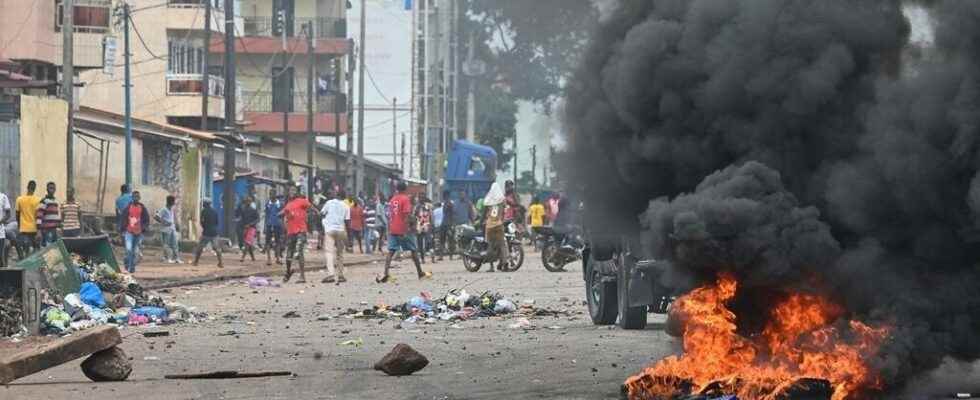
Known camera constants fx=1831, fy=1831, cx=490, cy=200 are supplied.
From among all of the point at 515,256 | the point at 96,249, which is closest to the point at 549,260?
the point at 515,256

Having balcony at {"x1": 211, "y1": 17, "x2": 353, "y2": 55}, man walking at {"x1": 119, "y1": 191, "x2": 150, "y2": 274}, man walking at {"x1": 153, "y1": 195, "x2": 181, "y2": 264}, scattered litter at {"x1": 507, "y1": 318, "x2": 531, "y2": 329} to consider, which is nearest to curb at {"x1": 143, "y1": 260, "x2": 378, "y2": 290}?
man walking at {"x1": 119, "y1": 191, "x2": 150, "y2": 274}

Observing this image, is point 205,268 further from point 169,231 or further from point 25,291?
point 25,291

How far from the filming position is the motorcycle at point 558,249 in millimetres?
33875

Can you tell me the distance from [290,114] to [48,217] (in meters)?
48.9

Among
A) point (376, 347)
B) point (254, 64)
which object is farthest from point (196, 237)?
point (376, 347)

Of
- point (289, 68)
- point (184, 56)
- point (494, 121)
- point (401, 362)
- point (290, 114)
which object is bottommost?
point (401, 362)

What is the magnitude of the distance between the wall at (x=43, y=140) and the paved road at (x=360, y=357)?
17215 millimetres

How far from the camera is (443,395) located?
12.4 m

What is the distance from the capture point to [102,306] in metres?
21.4

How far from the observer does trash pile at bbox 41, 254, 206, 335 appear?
19.4 meters

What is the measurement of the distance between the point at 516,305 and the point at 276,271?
1528 cm

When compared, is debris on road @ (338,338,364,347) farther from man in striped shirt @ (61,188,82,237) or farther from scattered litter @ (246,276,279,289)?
man in striped shirt @ (61,188,82,237)

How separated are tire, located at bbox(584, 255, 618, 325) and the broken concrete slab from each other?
659 cm

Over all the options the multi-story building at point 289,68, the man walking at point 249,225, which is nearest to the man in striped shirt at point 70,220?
the man walking at point 249,225
